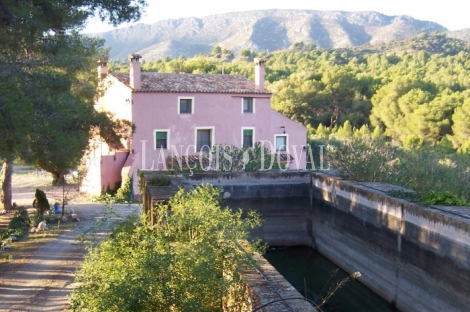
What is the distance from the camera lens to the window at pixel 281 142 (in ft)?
93.6

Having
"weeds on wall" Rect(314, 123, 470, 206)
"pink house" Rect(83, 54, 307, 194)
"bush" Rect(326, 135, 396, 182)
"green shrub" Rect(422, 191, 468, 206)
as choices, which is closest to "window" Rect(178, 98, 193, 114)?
"pink house" Rect(83, 54, 307, 194)

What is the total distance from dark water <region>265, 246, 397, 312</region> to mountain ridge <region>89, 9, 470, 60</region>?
102279 millimetres

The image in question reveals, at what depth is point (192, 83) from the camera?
89.0 ft

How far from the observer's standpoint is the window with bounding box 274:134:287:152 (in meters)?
28.5

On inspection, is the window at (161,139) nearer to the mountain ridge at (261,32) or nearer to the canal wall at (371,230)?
the canal wall at (371,230)

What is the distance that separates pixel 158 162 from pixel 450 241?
1739 cm

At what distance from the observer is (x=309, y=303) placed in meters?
5.84

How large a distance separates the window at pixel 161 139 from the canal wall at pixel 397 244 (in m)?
10.9

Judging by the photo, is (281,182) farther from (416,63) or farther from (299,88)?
(416,63)

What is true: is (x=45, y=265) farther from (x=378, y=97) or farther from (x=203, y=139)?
(x=378, y=97)

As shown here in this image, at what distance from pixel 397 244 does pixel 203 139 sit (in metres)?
15.9

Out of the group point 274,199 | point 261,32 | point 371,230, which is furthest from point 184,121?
point 261,32

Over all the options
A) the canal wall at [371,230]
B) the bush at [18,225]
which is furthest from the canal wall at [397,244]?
the bush at [18,225]

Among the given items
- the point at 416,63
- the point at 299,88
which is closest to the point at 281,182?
the point at 299,88
